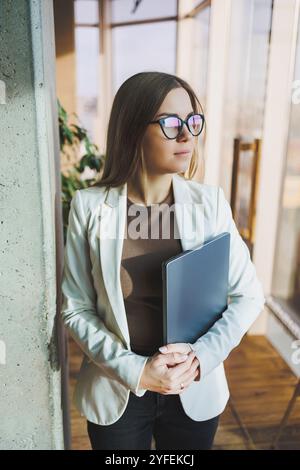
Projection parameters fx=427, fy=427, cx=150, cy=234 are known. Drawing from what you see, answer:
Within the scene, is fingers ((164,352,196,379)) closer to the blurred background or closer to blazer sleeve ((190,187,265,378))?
blazer sleeve ((190,187,265,378))

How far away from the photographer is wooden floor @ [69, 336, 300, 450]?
6.43 feet

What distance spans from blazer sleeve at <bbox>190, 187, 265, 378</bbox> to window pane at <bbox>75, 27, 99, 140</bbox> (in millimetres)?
2762

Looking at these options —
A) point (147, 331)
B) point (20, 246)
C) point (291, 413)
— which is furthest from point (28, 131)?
point (291, 413)

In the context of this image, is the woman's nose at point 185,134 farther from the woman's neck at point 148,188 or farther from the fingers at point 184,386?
the fingers at point 184,386

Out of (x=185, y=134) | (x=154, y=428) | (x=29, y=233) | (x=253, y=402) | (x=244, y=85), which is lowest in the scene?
(x=253, y=402)

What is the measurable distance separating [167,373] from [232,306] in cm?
26

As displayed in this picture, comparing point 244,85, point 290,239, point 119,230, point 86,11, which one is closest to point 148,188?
point 119,230

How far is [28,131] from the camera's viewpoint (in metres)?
1.02

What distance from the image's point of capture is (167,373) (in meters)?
1.00

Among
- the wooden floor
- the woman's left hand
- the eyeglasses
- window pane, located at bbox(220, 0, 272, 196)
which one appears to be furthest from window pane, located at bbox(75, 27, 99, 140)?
the woman's left hand

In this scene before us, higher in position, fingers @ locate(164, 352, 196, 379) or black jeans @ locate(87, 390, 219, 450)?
fingers @ locate(164, 352, 196, 379)

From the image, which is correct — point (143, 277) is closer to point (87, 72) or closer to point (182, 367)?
point (182, 367)
